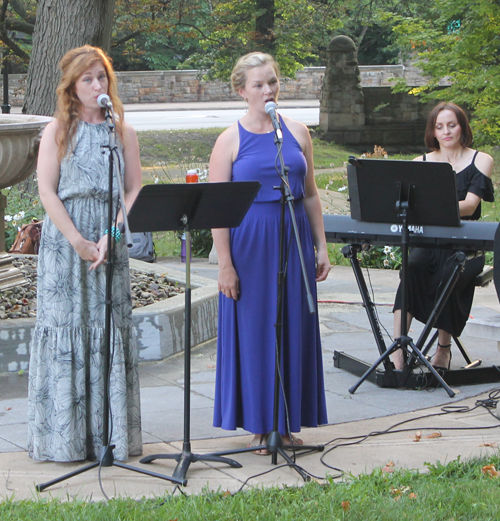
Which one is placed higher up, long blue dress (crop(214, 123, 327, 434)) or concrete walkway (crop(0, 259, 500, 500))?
long blue dress (crop(214, 123, 327, 434))

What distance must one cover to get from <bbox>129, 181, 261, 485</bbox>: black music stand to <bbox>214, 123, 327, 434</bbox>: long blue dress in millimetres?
262

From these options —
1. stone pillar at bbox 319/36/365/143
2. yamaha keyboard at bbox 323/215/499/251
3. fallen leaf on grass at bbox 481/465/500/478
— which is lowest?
fallen leaf on grass at bbox 481/465/500/478

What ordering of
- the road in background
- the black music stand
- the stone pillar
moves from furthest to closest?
1. the road in background
2. the stone pillar
3. the black music stand

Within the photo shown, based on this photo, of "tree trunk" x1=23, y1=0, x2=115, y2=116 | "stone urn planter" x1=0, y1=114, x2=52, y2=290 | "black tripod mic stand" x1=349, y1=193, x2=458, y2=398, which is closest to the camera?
"black tripod mic stand" x1=349, y1=193, x2=458, y2=398

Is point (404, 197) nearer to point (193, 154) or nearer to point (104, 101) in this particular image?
point (104, 101)

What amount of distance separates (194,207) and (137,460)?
1.38 meters

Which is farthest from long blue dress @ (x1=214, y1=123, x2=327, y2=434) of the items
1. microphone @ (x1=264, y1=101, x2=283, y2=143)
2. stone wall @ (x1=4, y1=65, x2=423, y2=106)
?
stone wall @ (x1=4, y1=65, x2=423, y2=106)

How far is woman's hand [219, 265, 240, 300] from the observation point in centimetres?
423

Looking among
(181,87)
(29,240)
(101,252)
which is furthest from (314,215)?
(181,87)

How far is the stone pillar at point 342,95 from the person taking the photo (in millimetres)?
25031

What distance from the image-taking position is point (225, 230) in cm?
423

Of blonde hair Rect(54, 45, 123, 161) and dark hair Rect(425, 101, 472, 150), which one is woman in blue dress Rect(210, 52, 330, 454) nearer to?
blonde hair Rect(54, 45, 123, 161)

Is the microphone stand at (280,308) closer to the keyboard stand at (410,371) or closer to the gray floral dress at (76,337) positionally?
the gray floral dress at (76,337)

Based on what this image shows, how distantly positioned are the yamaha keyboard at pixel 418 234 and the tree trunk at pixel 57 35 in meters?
6.91
